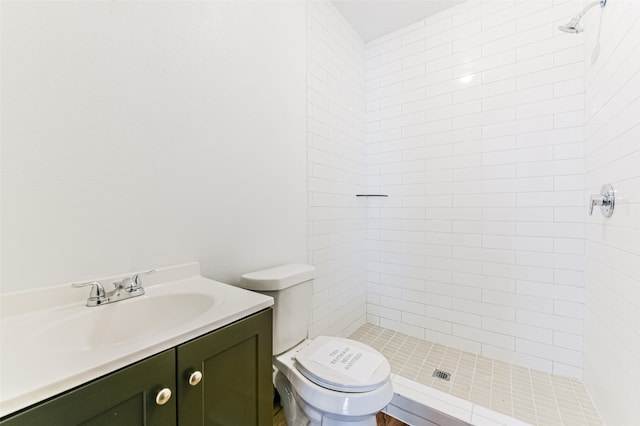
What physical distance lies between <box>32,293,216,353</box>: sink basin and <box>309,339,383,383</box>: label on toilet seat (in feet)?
1.85

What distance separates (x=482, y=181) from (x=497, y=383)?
4.18ft

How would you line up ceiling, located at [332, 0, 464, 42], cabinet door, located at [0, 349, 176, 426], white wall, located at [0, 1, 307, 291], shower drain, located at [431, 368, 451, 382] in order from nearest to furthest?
cabinet door, located at [0, 349, 176, 426] < white wall, located at [0, 1, 307, 291] < shower drain, located at [431, 368, 451, 382] < ceiling, located at [332, 0, 464, 42]

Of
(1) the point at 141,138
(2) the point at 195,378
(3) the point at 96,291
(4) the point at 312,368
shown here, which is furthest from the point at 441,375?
(1) the point at 141,138

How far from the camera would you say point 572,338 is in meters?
1.65

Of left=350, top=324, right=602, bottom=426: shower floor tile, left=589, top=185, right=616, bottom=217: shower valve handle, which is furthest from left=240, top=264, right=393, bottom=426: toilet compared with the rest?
left=589, top=185, right=616, bottom=217: shower valve handle

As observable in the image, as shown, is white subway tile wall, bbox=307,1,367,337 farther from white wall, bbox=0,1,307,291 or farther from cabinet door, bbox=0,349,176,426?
cabinet door, bbox=0,349,176,426

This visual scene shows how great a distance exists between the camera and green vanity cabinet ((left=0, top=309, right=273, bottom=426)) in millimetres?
491

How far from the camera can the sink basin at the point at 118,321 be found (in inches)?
27.6

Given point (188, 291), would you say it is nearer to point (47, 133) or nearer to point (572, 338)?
point (47, 133)

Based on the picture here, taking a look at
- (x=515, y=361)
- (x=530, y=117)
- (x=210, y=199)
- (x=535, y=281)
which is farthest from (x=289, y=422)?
(x=530, y=117)

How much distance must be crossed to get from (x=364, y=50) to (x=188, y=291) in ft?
7.93

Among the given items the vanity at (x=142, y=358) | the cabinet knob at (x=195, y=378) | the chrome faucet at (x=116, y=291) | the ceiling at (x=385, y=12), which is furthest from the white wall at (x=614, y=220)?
the chrome faucet at (x=116, y=291)

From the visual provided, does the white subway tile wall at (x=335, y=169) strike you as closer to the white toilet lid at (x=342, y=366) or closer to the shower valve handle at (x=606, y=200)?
the white toilet lid at (x=342, y=366)

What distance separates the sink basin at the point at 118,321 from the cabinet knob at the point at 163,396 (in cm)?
15
